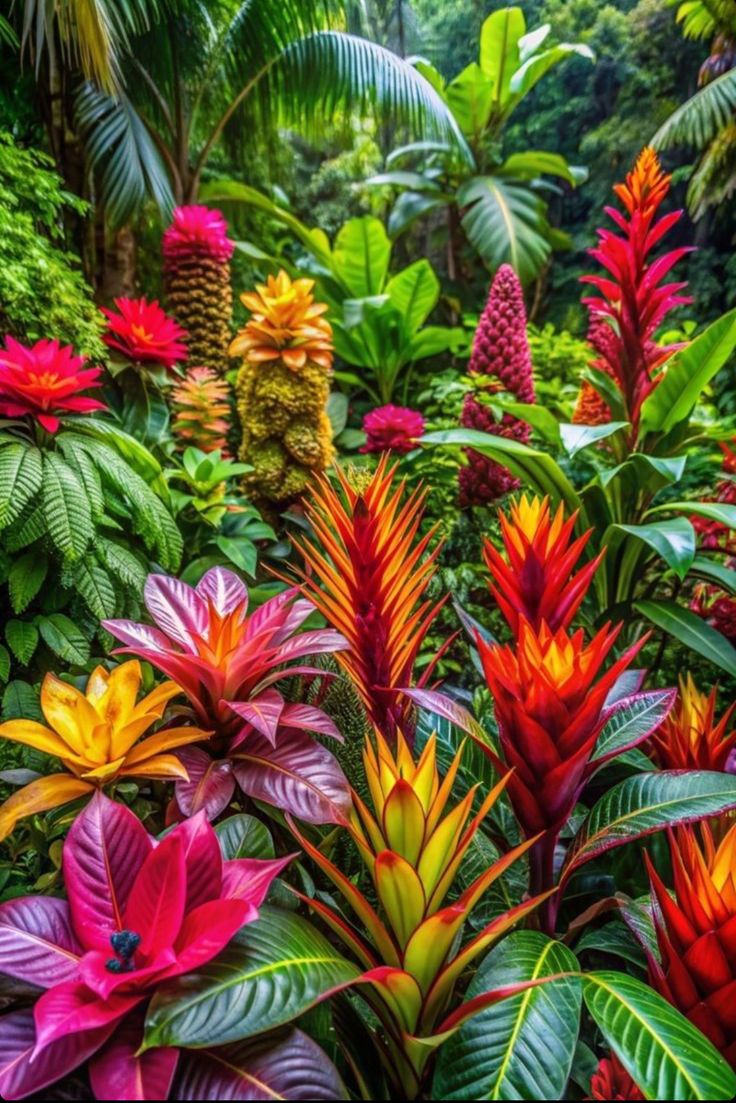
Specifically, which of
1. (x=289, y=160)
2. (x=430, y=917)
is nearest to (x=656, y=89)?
(x=289, y=160)

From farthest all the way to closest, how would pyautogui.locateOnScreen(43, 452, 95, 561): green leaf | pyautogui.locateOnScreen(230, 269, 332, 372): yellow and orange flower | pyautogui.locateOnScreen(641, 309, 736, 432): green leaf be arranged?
pyautogui.locateOnScreen(230, 269, 332, 372): yellow and orange flower
pyautogui.locateOnScreen(641, 309, 736, 432): green leaf
pyautogui.locateOnScreen(43, 452, 95, 561): green leaf

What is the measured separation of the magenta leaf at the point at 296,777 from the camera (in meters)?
0.86

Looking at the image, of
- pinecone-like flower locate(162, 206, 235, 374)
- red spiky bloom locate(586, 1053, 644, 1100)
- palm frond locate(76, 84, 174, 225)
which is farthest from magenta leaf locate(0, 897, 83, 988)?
palm frond locate(76, 84, 174, 225)

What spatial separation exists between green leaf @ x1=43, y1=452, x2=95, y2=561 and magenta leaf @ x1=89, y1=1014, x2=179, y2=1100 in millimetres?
888

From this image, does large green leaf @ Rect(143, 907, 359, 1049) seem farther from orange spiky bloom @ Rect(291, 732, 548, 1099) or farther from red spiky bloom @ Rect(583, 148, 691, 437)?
red spiky bloom @ Rect(583, 148, 691, 437)

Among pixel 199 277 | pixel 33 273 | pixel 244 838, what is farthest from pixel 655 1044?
pixel 199 277

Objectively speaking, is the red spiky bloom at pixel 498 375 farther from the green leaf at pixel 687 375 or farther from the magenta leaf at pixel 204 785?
the magenta leaf at pixel 204 785

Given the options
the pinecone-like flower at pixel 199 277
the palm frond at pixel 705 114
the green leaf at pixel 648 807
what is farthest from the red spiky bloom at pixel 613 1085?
the palm frond at pixel 705 114

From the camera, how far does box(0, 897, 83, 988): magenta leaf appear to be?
676 millimetres

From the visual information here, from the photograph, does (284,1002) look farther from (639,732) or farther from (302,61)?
(302,61)

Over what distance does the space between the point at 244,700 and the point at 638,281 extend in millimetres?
1735

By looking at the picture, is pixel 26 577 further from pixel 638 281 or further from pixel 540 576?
pixel 638 281

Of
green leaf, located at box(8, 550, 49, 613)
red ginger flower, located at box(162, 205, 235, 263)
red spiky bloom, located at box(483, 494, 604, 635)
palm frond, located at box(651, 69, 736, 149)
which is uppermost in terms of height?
palm frond, located at box(651, 69, 736, 149)

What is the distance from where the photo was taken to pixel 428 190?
4.87 meters
